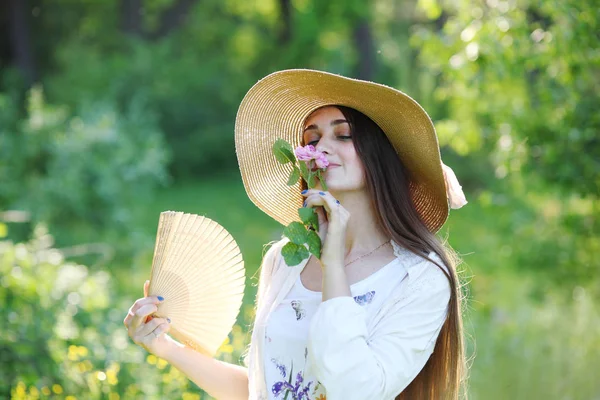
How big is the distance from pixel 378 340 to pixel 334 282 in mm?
178

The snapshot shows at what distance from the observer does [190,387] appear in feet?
11.9

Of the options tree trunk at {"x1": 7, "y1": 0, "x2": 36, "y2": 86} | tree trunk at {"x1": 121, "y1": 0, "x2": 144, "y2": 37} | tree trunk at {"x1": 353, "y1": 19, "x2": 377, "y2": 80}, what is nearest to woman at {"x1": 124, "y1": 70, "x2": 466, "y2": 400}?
tree trunk at {"x1": 353, "y1": 19, "x2": 377, "y2": 80}

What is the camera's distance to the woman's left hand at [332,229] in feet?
6.38

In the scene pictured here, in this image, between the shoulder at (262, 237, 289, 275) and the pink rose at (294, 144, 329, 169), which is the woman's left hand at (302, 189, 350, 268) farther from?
the shoulder at (262, 237, 289, 275)

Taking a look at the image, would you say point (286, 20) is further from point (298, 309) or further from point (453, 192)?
point (298, 309)

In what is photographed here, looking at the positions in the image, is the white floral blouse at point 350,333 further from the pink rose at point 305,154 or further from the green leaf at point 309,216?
the pink rose at point 305,154

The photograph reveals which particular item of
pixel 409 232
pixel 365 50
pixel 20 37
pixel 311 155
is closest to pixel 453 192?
pixel 409 232

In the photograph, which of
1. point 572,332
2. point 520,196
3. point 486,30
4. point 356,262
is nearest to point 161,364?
point 356,262

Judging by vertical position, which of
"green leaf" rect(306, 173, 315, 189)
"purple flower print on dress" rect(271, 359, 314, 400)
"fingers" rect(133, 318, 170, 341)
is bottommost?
"purple flower print on dress" rect(271, 359, 314, 400)

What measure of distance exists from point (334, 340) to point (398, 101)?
683 mm

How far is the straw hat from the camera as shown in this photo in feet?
7.22

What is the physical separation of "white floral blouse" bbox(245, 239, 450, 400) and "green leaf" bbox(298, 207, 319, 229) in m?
0.21

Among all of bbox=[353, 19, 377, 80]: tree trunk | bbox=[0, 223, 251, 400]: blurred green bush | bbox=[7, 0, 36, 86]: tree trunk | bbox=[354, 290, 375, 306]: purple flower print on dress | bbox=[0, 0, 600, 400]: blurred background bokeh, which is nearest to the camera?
bbox=[354, 290, 375, 306]: purple flower print on dress

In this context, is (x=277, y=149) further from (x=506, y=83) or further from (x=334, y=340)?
(x=506, y=83)
